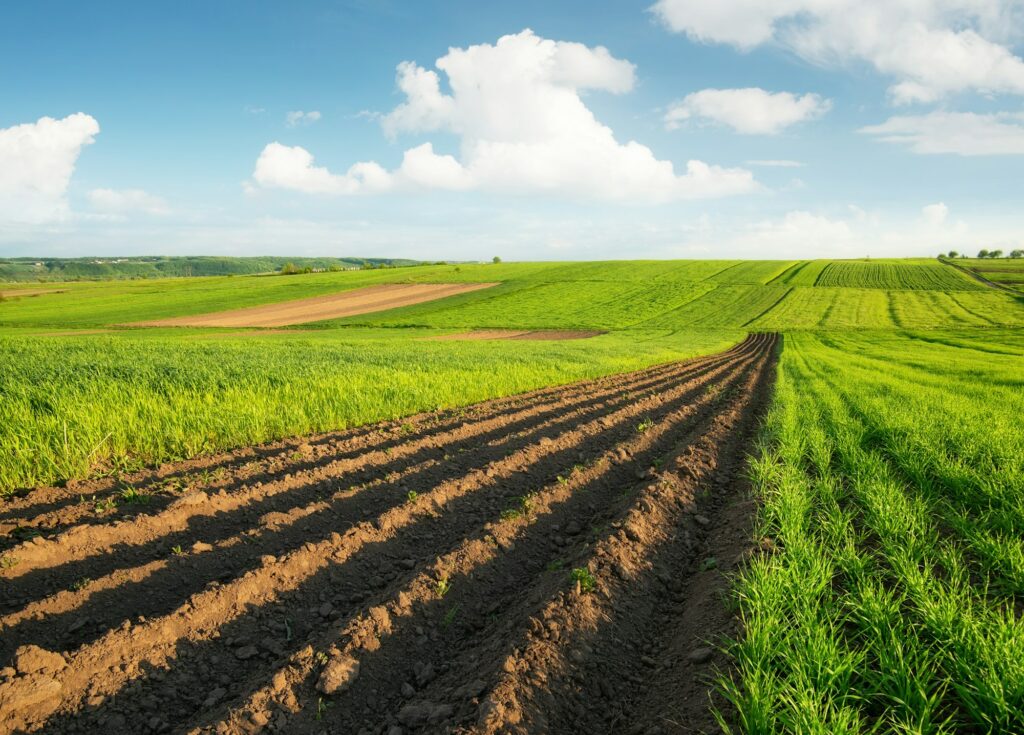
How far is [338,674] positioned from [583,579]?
6.62 feet

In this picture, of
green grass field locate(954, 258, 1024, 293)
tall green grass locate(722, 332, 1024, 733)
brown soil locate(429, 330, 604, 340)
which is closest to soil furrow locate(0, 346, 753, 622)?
tall green grass locate(722, 332, 1024, 733)

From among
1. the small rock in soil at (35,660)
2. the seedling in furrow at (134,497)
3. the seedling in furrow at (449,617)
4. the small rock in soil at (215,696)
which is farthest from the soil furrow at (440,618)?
the seedling in furrow at (134,497)

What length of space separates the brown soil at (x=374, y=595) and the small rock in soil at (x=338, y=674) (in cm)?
1

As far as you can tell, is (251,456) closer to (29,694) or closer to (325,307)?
(29,694)

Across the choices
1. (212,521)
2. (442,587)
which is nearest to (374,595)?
(442,587)

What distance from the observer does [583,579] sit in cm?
457

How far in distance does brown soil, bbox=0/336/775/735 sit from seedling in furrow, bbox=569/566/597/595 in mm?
35

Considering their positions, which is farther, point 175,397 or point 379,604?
point 175,397

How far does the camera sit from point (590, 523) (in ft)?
21.0

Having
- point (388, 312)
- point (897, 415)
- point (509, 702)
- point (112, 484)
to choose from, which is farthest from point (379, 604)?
point (388, 312)

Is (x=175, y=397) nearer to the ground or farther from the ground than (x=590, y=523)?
farther from the ground

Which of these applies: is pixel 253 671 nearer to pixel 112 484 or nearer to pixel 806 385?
pixel 112 484

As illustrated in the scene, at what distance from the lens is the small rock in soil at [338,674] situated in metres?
3.50

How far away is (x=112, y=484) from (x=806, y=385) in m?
17.5
